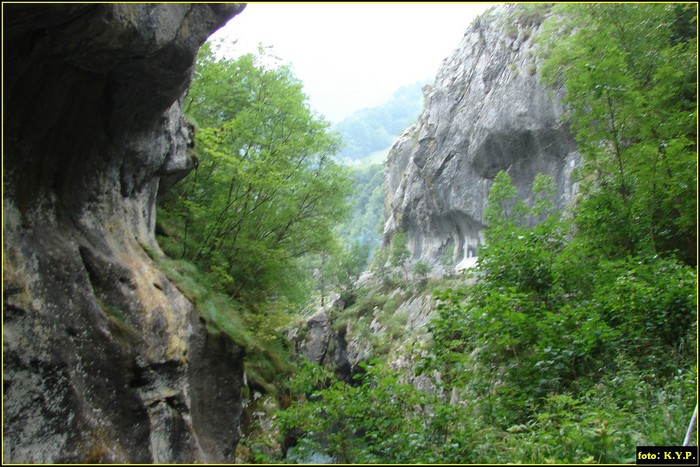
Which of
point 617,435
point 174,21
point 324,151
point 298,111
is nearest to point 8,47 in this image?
point 174,21

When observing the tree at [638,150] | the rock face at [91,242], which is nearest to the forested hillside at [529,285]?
the tree at [638,150]

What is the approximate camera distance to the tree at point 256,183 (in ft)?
51.2

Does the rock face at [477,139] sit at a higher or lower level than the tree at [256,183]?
higher

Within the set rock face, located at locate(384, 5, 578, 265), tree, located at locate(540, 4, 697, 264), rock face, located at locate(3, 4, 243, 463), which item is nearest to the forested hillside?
tree, located at locate(540, 4, 697, 264)

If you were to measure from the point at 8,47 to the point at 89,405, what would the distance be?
5.37m

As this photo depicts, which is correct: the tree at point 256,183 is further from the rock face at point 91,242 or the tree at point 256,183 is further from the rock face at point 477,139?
the rock face at point 477,139

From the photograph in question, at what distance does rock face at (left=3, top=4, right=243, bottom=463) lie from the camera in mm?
6730

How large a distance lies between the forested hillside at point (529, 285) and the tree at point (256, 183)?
8 cm

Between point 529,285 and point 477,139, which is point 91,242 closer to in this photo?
point 529,285

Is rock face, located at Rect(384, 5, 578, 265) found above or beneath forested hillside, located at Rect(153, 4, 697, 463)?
above

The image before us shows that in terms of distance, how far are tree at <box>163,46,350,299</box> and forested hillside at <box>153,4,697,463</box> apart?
0.26 ft

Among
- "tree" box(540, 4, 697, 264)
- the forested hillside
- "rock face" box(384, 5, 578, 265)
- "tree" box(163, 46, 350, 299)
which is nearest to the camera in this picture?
the forested hillside

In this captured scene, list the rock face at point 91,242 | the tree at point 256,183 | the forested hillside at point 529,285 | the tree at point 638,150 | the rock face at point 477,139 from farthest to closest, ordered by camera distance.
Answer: the rock face at point 477,139 < the tree at point 256,183 < the tree at point 638,150 < the rock face at point 91,242 < the forested hillside at point 529,285

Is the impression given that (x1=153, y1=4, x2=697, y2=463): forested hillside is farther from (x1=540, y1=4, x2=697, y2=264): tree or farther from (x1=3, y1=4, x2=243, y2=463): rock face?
(x1=3, y1=4, x2=243, y2=463): rock face
